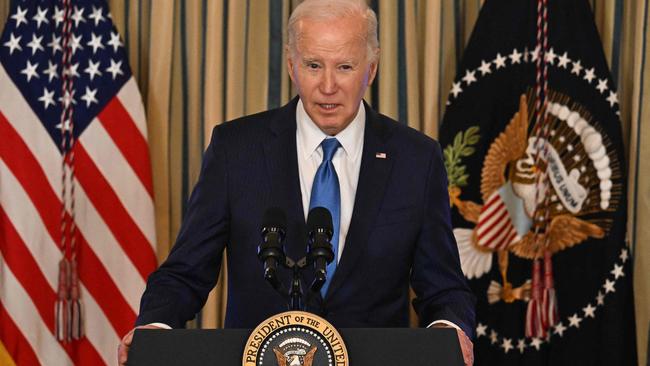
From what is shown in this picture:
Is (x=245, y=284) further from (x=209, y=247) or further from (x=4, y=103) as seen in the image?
(x=4, y=103)

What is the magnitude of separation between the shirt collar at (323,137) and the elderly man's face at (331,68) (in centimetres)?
5

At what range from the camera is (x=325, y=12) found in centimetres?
243

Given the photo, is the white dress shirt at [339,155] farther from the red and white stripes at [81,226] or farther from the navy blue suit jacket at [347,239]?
the red and white stripes at [81,226]

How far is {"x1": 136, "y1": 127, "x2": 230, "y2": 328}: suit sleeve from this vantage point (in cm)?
240

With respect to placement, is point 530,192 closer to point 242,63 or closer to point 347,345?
point 242,63

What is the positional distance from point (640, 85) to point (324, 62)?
2.40 metres

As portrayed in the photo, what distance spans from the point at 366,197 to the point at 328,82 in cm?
29

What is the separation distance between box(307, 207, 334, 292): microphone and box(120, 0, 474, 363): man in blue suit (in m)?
0.45

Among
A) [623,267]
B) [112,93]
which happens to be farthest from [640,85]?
[112,93]

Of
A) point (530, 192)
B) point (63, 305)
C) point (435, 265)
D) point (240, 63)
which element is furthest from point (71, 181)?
point (435, 265)

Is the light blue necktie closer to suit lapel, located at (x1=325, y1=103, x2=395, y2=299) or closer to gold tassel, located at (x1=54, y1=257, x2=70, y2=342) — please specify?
suit lapel, located at (x1=325, y1=103, x2=395, y2=299)

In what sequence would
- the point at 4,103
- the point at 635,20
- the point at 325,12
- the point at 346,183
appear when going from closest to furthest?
the point at 325,12
the point at 346,183
the point at 4,103
the point at 635,20

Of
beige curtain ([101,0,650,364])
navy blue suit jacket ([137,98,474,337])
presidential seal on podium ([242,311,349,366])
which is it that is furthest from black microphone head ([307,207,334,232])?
beige curtain ([101,0,650,364])

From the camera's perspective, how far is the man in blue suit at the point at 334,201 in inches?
96.6
